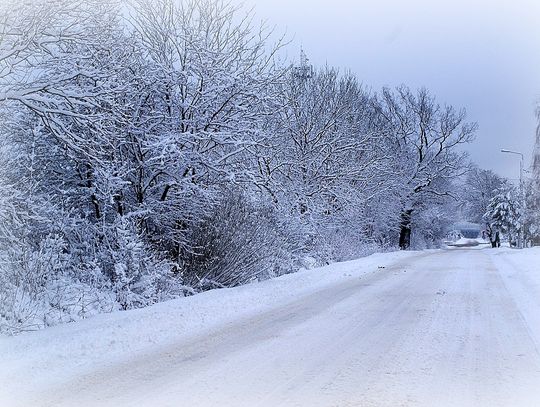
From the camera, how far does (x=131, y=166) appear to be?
1339 cm

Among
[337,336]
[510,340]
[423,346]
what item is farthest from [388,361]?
[510,340]

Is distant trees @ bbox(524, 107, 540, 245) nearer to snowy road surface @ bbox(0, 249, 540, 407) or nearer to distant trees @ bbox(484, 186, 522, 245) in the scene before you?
distant trees @ bbox(484, 186, 522, 245)

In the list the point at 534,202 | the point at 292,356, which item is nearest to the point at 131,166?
the point at 292,356

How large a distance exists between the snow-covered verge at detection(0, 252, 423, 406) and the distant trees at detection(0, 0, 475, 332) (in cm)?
141

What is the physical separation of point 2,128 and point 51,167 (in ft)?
5.98

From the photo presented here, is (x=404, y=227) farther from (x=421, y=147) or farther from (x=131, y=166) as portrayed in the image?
(x=131, y=166)

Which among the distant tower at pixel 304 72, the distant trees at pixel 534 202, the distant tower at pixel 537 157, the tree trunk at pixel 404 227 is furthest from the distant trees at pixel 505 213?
the distant tower at pixel 304 72

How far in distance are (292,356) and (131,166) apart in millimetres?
8257

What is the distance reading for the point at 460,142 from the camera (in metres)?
46.1

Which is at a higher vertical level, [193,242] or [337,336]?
[193,242]

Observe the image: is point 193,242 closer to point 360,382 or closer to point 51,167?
point 51,167

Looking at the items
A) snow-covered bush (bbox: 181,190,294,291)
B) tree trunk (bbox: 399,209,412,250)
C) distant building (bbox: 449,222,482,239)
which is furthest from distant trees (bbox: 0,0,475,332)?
distant building (bbox: 449,222,482,239)

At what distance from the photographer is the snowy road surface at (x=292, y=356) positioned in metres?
5.03

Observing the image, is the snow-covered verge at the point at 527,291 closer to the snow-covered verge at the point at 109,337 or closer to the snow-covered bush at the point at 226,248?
the snow-covered verge at the point at 109,337
